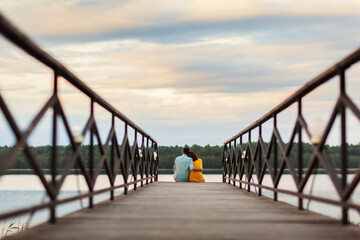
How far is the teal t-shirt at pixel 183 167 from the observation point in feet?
39.3

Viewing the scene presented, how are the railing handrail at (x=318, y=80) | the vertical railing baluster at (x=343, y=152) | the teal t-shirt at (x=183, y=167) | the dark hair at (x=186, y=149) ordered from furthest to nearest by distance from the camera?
1. the dark hair at (x=186, y=149)
2. the teal t-shirt at (x=183, y=167)
3. the vertical railing baluster at (x=343, y=152)
4. the railing handrail at (x=318, y=80)

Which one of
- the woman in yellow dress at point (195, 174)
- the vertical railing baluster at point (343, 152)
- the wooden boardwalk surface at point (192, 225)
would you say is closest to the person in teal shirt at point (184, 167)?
the woman in yellow dress at point (195, 174)

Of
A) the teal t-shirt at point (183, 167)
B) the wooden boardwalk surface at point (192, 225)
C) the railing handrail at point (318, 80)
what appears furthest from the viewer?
the teal t-shirt at point (183, 167)

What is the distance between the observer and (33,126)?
3.20 meters

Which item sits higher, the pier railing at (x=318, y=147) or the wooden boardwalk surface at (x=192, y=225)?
the pier railing at (x=318, y=147)

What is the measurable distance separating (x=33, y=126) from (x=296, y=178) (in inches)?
101

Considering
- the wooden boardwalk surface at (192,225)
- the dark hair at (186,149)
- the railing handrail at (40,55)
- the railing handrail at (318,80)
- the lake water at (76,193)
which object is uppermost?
the railing handrail at (40,55)

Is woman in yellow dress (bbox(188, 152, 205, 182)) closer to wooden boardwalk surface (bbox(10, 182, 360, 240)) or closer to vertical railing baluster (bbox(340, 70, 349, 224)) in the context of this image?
wooden boardwalk surface (bbox(10, 182, 360, 240))

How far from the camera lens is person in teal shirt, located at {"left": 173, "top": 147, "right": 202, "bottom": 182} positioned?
39.4 feet

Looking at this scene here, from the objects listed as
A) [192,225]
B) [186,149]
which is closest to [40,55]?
[192,225]

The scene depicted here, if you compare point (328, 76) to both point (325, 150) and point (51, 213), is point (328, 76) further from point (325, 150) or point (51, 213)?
point (51, 213)

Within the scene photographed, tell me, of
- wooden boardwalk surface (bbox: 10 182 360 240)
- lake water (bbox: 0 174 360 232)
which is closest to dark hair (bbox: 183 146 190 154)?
lake water (bbox: 0 174 360 232)

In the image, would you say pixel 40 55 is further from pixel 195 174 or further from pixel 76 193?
pixel 195 174

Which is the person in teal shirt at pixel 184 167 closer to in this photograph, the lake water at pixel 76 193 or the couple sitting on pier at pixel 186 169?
the couple sitting on pier at pixel 186 169
